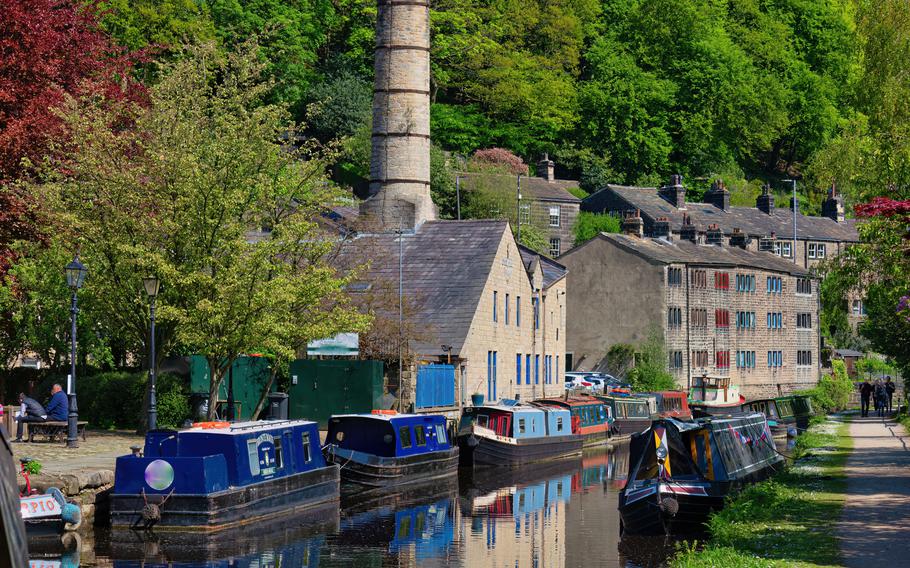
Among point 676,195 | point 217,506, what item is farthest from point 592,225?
point 217,506

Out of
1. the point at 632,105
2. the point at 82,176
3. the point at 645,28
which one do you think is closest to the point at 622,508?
the point at 82,176

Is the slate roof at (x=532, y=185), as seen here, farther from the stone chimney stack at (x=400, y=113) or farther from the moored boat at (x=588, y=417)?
the moored boat at (x=588, y=417)

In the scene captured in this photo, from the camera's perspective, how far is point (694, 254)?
2815 inches

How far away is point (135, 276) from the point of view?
29219mm

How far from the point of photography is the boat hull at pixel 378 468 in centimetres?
3078

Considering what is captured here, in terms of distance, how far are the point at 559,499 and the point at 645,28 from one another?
7891 centimetres

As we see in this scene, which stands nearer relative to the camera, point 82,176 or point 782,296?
point 82,176

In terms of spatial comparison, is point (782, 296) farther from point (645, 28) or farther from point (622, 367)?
point (645, 28)

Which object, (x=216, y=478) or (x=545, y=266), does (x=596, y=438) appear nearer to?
(x=545, y=266)

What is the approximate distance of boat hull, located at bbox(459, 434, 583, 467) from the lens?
38344mm

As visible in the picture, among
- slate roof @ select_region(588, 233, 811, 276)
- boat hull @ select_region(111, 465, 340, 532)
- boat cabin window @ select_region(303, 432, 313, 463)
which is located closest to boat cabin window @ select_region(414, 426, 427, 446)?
boat cabin window @ select_region(303, 432, 313, 463)

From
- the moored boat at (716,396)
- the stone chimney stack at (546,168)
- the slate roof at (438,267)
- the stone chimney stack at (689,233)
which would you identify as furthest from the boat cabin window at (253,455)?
the stone chimney stack at (546,168)

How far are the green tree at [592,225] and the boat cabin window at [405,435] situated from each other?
4960cm

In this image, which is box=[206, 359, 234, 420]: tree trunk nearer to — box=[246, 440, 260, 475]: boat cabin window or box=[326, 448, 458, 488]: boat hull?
box=[326, 448, 458, 488]: boat hull
